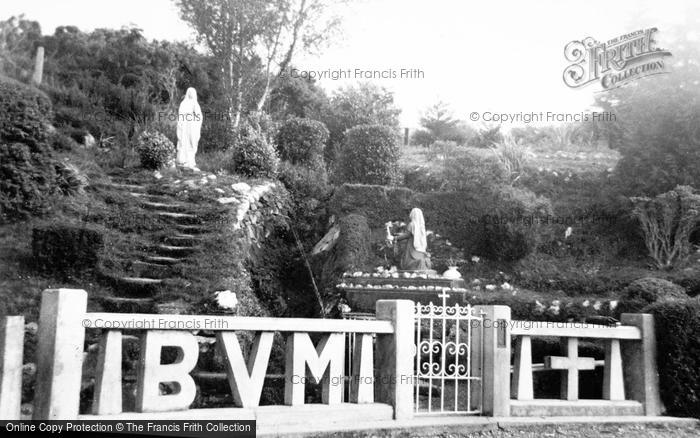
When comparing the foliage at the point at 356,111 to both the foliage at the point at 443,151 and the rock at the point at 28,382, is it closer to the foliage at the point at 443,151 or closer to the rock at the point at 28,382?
the foliage at the point at 443,151

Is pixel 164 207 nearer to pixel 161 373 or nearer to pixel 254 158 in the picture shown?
pixel 254 158

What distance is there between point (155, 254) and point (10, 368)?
6081mm

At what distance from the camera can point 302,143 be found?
59.3ft

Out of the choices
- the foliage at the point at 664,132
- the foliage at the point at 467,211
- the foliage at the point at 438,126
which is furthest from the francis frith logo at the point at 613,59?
the foliage at the point at 438,126

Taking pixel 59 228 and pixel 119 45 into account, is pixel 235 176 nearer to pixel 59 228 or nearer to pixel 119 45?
pixel 59 228

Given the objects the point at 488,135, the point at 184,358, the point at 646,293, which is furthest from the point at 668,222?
the point at 184,358

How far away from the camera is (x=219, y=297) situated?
9680mm

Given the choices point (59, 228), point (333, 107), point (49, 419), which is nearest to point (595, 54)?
point (333, 107)

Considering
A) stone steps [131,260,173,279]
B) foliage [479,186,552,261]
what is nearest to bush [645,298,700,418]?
foliage [479,186,552,261]

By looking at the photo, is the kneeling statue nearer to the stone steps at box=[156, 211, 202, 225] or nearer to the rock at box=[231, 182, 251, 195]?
the rock at box=[231, 182, 251, 195]

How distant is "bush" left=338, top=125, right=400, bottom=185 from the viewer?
16250mm

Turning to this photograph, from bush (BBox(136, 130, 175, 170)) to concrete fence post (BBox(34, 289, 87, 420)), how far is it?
999cm

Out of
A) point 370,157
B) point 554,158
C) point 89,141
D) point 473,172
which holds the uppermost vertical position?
point 89,141

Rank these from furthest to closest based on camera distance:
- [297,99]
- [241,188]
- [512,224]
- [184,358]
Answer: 1. [297,99]
2. [241,188]
3. [512,224]
4. [184,358]
